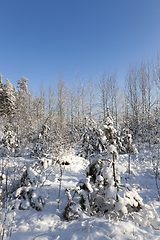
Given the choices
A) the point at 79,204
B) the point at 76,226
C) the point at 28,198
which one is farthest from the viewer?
the point at 28,198

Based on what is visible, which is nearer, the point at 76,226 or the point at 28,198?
the point at 76,226

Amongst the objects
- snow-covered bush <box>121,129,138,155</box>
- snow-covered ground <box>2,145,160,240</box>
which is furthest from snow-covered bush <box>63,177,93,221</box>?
snow-covered bush <box>121,129,138,155</box>

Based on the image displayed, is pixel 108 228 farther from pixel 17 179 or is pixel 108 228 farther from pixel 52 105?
pixel 52 105

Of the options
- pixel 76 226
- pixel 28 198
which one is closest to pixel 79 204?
pixel 76 226

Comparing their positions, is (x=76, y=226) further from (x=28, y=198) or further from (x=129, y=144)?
(x=129, y=144)

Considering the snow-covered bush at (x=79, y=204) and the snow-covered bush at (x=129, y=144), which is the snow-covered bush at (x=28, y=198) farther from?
Result: the snow-covered bush at (x=129, y=144)

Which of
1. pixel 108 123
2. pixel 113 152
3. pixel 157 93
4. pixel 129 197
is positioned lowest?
pixel 129 197

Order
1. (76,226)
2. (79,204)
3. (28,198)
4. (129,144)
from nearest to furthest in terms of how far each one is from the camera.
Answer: (76,226)
(79,204)
(28,198)
(129,144)

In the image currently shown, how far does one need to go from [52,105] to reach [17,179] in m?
17.0

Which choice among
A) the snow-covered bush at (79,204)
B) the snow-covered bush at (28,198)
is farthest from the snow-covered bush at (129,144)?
the snow-covered bush at (28,198)

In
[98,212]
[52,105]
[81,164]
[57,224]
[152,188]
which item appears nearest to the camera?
[57,224]

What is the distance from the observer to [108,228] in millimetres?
1766

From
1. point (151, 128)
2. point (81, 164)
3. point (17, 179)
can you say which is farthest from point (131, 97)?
point (17, 179)

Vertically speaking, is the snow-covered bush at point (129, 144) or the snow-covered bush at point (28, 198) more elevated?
the snow-covered bush at point (129, 144)
